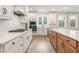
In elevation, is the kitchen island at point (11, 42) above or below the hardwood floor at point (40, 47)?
above

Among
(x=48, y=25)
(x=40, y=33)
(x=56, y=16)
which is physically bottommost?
(x=40, y=33)

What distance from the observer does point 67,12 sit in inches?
416

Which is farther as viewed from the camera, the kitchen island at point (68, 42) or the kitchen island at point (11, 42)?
the kitchen island at point (68, 42)

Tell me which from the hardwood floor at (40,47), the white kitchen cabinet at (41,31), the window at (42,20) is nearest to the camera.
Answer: the hardwood floor at (40,47)

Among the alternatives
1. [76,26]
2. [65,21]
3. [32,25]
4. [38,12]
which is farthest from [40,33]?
[76,26]

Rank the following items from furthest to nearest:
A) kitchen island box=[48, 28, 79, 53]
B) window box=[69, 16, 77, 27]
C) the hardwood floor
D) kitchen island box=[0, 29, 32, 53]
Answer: window box=[69, 16, 77, 27] < the hardwood floor < kitchen island box=[48, 28, 79, 53] < kitchen island box=[0, 29, 32, 53]

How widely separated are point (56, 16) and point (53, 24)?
2.79ft

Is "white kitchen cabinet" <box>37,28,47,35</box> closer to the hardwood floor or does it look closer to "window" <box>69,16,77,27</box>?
"window" <box>69,16,77,27</box>

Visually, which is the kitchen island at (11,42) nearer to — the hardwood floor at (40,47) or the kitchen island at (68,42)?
the kitchen island at (68,42)

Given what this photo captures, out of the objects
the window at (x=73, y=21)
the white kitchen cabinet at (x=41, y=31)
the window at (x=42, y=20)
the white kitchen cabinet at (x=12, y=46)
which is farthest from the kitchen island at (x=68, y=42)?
the window at (x=73, y=21)

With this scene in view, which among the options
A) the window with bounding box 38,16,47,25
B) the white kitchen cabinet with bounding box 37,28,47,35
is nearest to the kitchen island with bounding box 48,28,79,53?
the white kitchen cabinet with bounding box 37,28,47,35

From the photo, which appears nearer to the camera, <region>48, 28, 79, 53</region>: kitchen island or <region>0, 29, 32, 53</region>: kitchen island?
<region>0, 29, 32, 53</region>: kitchen island

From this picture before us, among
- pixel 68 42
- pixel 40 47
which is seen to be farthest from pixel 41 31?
pixel 68 42
